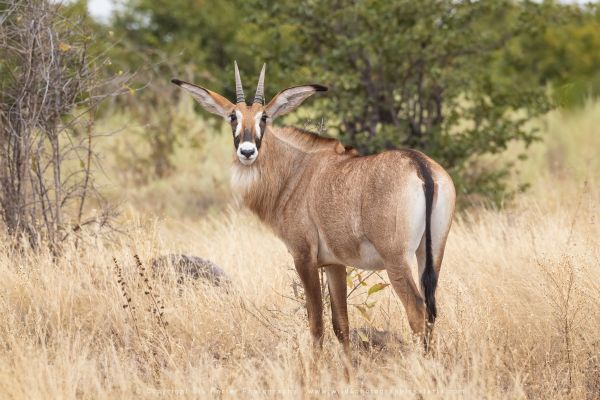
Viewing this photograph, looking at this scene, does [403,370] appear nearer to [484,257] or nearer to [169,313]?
[169,313]

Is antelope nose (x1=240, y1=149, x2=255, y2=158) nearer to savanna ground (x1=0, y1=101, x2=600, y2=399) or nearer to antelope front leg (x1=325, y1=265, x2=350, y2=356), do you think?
antelope front leg (x1=325, y1=265, x2=350, y2=356)

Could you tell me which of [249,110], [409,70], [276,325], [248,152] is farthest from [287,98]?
[409,70]

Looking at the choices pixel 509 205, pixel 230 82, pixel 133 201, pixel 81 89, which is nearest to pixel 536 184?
pixel 509 205

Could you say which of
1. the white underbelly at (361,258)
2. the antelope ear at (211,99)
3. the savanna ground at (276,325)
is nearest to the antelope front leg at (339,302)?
the savanna ground at (276,325)

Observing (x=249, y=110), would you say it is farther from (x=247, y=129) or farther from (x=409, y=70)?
(x=409, y=70)

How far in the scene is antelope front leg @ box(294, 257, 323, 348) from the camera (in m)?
6.21

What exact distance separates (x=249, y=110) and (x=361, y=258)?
1.38 m

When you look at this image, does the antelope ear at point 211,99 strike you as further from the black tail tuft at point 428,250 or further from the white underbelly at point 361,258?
the black tail tuft at point 428,250

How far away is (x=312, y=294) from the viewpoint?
6.31 metres

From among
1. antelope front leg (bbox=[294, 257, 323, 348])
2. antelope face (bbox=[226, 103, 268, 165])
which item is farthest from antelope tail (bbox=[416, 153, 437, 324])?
antelope face (bbox=[226, 103, 268, 165])

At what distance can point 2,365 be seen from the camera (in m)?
5.56

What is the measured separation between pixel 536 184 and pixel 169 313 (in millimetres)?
7535

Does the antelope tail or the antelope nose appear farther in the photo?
the antelope nose

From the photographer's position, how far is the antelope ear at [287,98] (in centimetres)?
666
